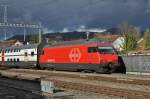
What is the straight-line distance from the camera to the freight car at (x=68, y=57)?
112 ft

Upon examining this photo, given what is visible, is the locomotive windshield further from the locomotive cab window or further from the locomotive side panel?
the locomotive side panel

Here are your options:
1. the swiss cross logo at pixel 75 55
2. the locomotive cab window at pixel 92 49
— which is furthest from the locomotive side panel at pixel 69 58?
the locomotive cab window at pixel 92 49

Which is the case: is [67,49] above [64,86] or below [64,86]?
above

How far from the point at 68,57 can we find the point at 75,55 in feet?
5.40

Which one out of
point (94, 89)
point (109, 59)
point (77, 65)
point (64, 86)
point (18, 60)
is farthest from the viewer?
point (18, 60)

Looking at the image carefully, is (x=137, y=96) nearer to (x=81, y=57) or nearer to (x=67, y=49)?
(x=81, y=57)

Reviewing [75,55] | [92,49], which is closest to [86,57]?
[92,49]

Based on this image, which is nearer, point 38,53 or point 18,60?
point 38,53

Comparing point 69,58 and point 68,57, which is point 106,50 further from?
point 68,57

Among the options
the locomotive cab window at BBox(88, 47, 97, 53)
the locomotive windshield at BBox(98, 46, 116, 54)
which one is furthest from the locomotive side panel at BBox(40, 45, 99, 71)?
the locomotive windshield at BBox(98, 46, 116, 54)

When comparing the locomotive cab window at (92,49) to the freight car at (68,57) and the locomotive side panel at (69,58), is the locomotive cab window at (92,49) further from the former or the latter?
the locomotive side panel at (69,58)

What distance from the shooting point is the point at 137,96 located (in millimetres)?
16531

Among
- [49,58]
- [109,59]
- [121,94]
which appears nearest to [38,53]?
[49,58]

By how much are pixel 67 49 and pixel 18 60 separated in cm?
1411
